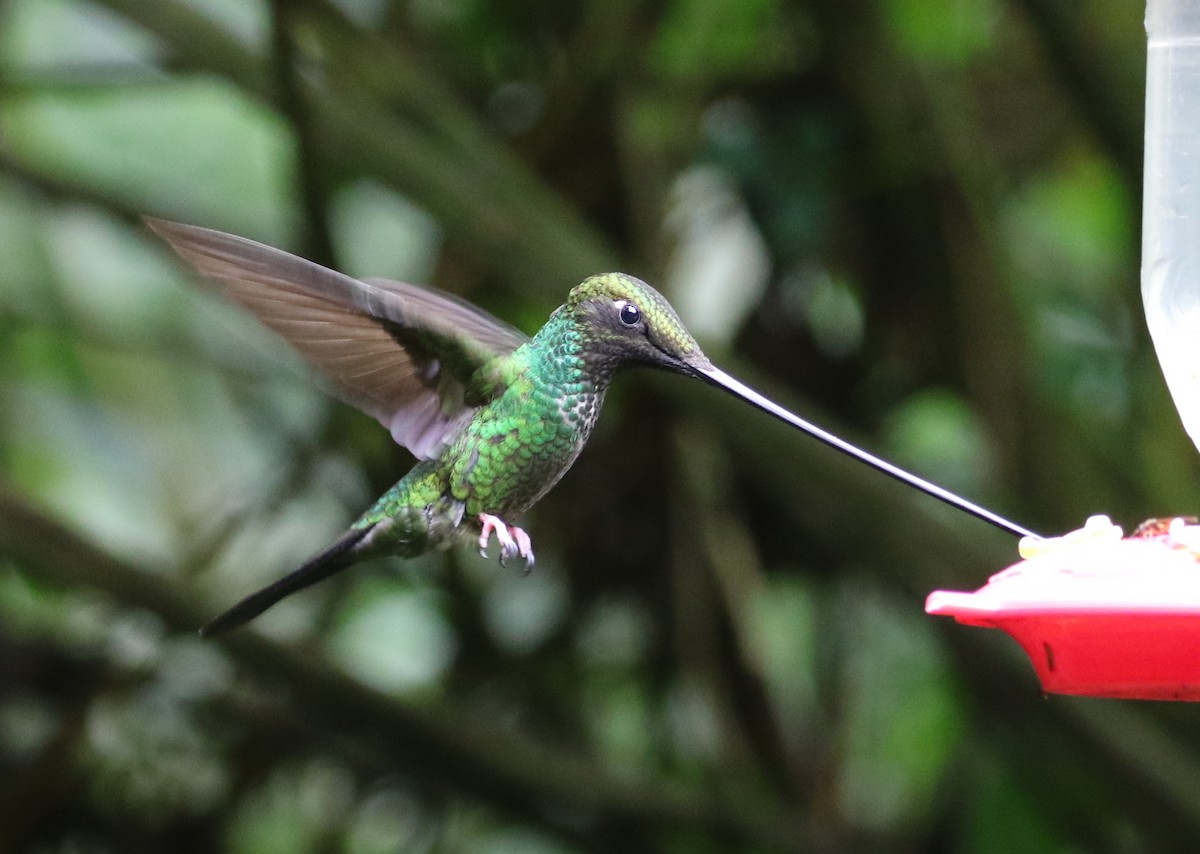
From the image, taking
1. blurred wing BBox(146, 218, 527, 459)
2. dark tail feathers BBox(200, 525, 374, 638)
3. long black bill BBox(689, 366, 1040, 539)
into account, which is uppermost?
blurred wing BBox(146, 218, 527, 459)

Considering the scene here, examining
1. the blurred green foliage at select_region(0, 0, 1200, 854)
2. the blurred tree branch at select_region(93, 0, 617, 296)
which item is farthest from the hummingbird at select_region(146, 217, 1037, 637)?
the blurred green foliage at select_region(0, 0, 1200, 854)

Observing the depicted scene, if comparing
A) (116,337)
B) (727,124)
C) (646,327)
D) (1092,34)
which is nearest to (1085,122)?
(1092,34)

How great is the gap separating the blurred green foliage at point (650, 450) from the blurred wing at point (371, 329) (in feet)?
3.55

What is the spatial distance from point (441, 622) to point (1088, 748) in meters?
1.66

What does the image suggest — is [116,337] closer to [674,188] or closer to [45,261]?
[45,261]

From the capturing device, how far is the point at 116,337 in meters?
4.09

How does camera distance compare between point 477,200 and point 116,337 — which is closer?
point 477,200

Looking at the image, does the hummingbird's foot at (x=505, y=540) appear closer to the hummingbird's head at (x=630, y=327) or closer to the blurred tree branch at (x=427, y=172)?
the hummingbird's head at (x=630, y=327)

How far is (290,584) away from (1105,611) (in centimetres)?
94

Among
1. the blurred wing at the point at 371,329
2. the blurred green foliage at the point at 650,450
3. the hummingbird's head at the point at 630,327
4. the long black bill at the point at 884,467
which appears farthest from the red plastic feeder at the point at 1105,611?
the blurred green foliage at the point at 650,450

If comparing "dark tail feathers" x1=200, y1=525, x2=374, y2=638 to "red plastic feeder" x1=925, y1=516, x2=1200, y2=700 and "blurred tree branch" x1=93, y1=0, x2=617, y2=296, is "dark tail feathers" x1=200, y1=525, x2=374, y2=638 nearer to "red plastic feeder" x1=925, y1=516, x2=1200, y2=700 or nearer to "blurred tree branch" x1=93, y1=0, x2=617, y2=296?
"red plastic feeder" x1=925, y1=516, x2=1200, y2=700

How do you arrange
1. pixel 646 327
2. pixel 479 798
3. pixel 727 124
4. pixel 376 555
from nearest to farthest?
1. pixel 646 327
2. pixel 376 555
3. pixel 479 798
4. pixel 727 124

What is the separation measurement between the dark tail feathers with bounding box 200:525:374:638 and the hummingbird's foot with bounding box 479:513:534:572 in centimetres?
17

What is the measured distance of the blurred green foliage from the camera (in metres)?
3.33
